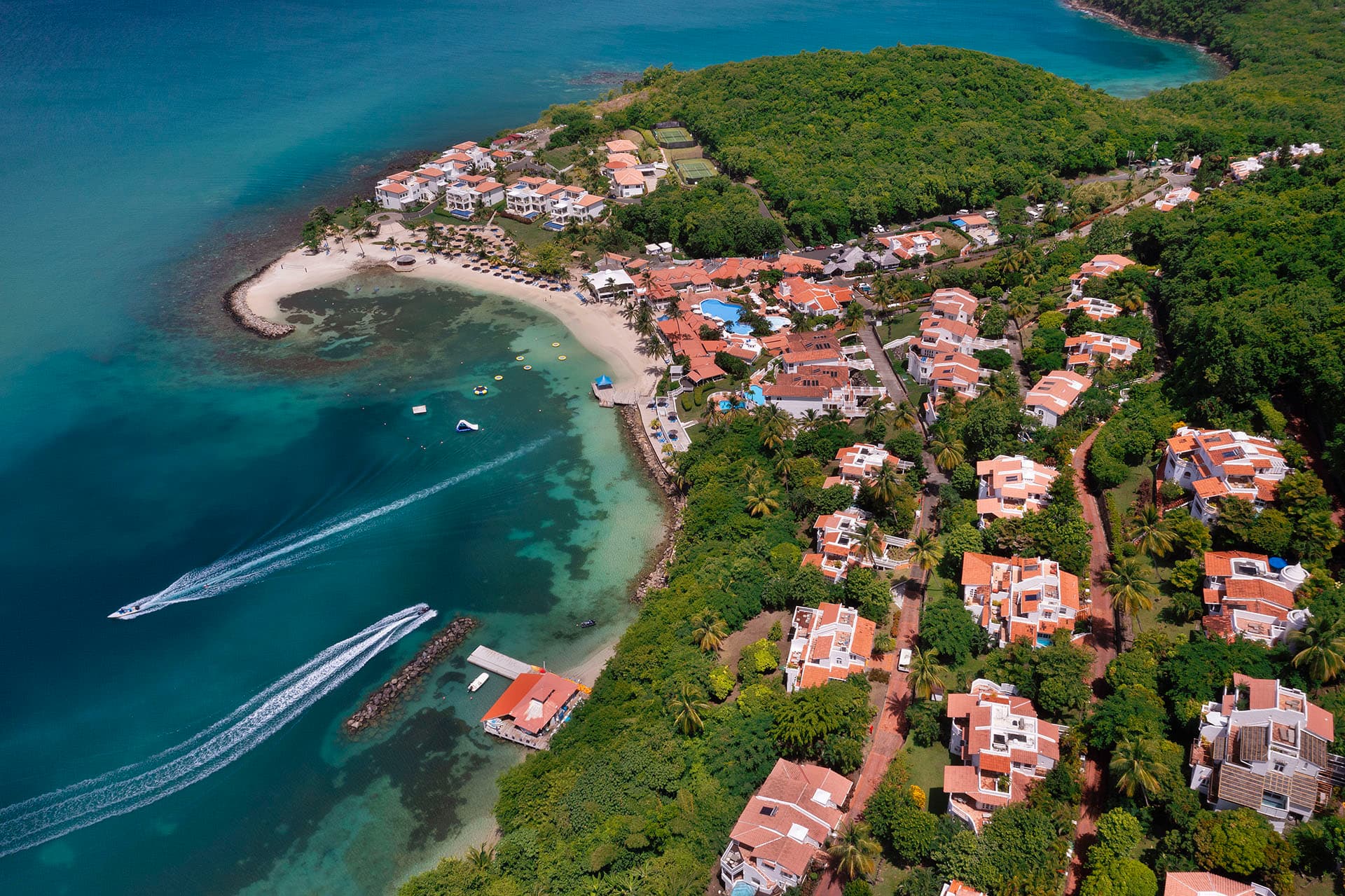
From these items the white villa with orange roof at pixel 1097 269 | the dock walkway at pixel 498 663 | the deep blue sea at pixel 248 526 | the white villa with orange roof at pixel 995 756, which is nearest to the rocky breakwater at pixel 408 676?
the deep blue sea at pixel 248 526

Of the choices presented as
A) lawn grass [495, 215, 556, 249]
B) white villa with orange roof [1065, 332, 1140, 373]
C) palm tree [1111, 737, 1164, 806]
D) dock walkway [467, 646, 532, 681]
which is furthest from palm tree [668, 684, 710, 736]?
lawn grass [495, 215, 556, 249]

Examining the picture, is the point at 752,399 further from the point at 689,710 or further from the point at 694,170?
the point at 694,170

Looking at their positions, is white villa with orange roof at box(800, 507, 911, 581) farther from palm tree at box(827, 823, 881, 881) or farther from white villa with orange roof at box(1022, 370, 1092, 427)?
palm tree at box(827, 823, 881, 881)

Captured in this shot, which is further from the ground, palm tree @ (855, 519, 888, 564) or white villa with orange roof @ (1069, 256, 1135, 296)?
white villa with orange roof @ (1069, 256, 1135, 296)

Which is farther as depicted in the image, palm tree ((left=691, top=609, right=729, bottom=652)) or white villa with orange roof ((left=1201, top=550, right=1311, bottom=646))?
palm tree ((left=691, top=609, right=729, bottom=652))

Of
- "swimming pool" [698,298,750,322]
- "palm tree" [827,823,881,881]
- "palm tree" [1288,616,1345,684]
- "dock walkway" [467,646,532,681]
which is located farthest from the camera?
"swimming pool" [698,298,750,322]

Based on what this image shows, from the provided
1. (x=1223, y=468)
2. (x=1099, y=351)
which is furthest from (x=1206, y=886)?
(x=1099, y=351)

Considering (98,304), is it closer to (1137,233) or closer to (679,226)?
(679,226)
